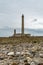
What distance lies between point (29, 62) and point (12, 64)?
0.50 metres

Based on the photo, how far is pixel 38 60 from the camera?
5.34 meters

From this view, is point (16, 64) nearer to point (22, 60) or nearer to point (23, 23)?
point (22, 60)

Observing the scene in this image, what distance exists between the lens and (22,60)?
19.1ft

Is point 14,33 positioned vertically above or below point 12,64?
below

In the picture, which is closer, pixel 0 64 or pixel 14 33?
pixel 0 64

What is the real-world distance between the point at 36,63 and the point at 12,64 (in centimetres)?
69

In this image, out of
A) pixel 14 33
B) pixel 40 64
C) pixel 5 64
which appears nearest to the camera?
pixel 40 64

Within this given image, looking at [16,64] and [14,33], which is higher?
[16,64]

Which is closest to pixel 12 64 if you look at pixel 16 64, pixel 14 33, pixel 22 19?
pixel 16 64

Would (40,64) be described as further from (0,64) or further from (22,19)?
(22,19)

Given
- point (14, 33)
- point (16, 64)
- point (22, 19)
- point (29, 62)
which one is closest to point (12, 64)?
point (16, 64)

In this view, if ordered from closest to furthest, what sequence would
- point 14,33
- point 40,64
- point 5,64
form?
point 40,64, point 5,64, point 14,33

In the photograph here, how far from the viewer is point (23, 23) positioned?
43.9 metres

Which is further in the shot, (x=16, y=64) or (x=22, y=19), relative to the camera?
(x=22, y=19)
